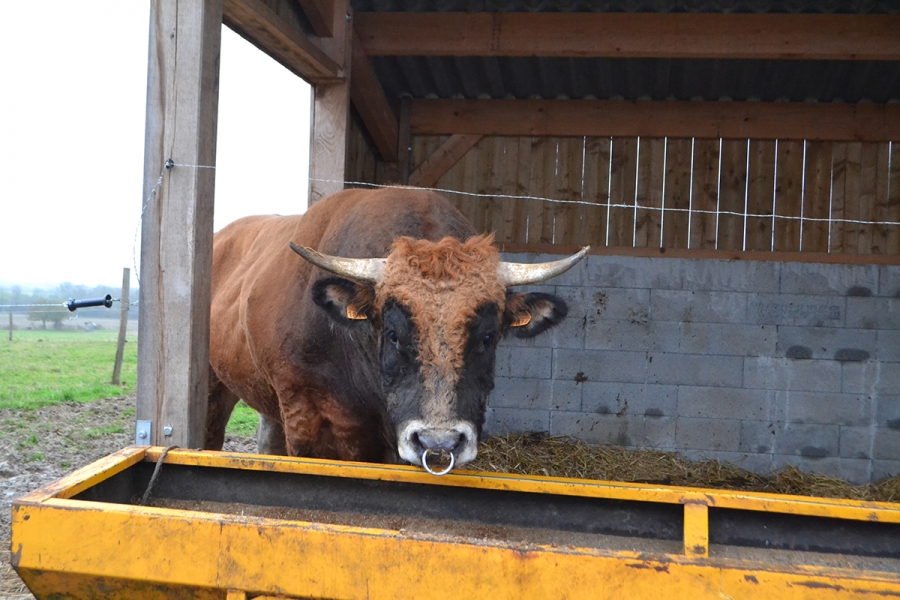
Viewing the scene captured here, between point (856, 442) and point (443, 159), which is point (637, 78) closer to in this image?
point (443, 159)

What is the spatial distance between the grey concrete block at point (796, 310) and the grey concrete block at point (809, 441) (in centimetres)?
100

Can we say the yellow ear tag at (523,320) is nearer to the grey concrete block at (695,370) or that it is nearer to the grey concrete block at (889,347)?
the grey concrete block at (695,370)

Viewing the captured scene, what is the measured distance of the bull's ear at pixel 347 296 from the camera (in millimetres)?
3076

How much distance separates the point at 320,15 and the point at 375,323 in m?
3.08

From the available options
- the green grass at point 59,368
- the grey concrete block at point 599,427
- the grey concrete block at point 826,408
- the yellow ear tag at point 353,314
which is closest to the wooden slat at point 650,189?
the grey concrete block at point 599,427

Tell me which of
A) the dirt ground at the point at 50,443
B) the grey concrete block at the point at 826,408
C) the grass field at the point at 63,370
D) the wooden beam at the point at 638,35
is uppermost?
the wooden beam at the point at 638,35

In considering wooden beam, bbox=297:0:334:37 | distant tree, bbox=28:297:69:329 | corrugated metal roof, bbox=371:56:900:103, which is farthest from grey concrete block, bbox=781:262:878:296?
distant tree, bbox=28:297:69:329

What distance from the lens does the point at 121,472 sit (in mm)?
2475

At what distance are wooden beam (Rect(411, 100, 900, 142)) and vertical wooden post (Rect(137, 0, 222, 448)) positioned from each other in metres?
5.32

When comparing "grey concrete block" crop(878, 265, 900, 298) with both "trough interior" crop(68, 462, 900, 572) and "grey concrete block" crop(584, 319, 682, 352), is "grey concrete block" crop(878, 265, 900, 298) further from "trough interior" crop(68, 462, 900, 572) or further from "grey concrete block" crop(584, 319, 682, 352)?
"trough interior" crop(68, 462, 900, 572)

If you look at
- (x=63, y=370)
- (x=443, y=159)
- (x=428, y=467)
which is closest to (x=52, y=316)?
(x=63, y=370)

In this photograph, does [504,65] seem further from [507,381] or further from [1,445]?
[1,445]

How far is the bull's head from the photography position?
8.43 feet

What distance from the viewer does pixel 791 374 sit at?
730 centimetres
